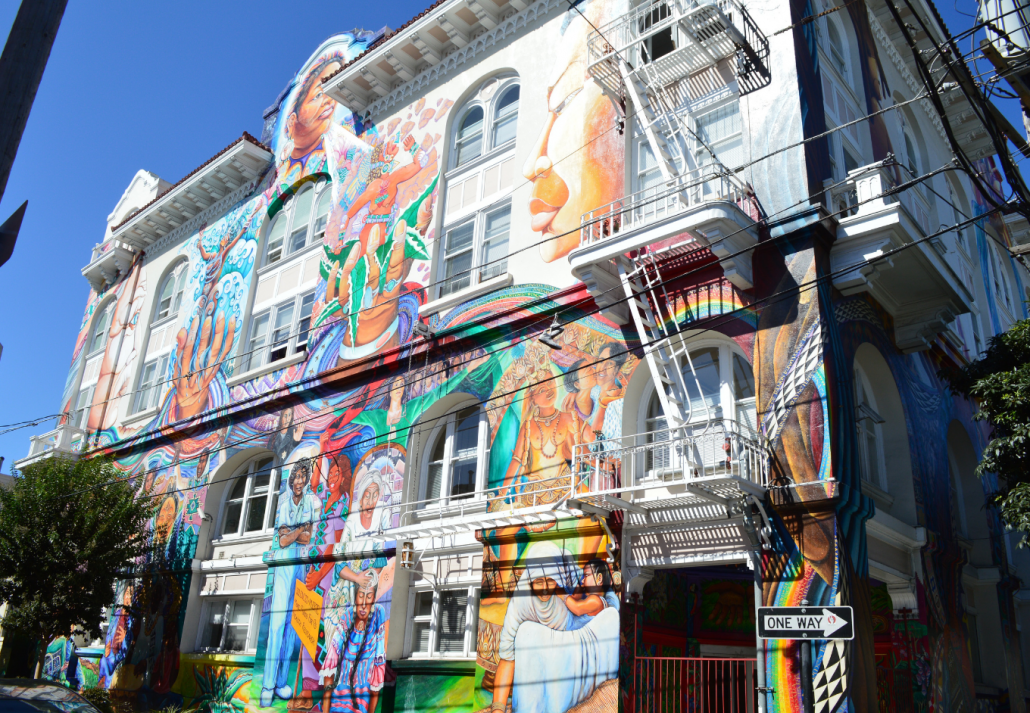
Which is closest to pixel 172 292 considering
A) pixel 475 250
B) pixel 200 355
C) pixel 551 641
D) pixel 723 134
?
pixel 200 355

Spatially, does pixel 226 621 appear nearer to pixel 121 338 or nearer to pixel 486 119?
pixel 486 119

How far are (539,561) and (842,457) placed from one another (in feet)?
18.5

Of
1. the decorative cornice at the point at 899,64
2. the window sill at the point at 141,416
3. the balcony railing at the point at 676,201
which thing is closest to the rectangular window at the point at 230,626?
the window sill at the point at 141,416

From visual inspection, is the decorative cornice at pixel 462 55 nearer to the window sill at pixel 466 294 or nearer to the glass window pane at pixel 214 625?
the window sill at pixel 466 294

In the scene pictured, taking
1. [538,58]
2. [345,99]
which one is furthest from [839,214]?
[345,99]

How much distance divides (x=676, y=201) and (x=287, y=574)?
12495 millimetres

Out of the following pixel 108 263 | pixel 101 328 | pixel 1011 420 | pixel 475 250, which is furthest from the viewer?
pixel 101 328

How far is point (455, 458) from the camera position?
60.8 feet

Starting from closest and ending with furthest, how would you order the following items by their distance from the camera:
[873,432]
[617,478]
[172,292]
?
1. [617,478]
2. [873,432]
3. [172,292]

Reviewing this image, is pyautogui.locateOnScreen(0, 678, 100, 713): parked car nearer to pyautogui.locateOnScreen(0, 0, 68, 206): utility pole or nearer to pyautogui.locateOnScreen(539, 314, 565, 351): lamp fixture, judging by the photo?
pyautogui.locateOnScreen(0, 0, 68, 206): utility pole

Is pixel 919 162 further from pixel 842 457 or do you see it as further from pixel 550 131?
pixel 842 457

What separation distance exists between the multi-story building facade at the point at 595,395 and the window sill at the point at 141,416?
100cm

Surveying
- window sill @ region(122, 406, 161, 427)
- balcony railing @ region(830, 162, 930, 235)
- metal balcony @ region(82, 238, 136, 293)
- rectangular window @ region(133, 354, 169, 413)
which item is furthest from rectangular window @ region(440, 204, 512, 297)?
metal balcony @ region(82, 238, 136, 293)

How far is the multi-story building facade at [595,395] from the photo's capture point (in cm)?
1389
